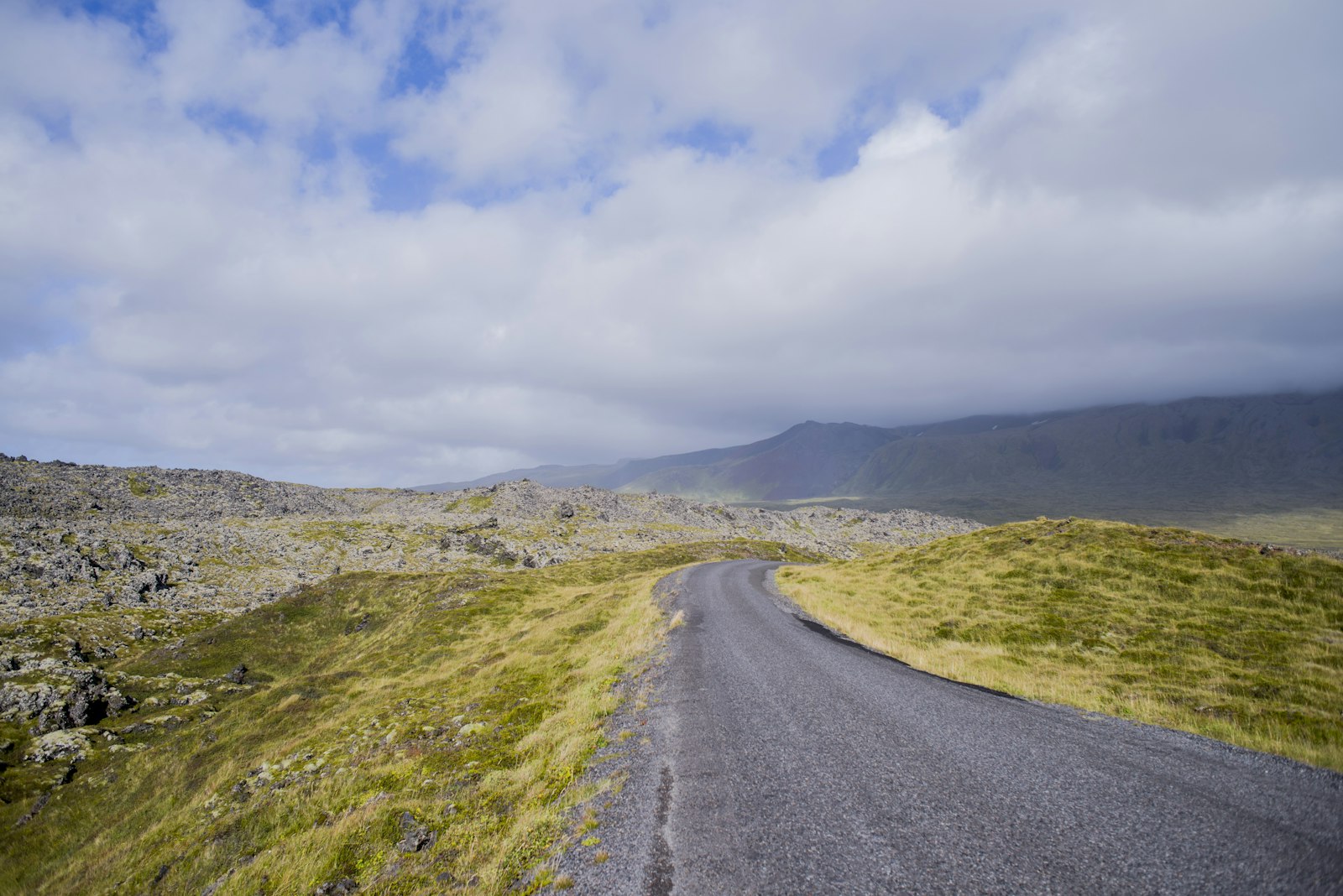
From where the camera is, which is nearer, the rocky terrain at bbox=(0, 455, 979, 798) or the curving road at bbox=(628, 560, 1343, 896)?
the curving road at bbox=(628, 560, 1343, 896)

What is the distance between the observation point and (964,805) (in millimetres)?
8047

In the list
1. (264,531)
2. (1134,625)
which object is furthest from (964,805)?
(264,531)

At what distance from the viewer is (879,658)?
19625mm

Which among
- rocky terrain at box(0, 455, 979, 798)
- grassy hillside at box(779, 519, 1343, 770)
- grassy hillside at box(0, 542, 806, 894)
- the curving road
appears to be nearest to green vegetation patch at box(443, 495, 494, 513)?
rocky terrain at box(0, 455, 979, 798)

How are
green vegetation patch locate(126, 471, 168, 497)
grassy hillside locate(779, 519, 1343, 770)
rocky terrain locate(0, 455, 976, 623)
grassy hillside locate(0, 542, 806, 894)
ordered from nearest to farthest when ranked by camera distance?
grassy hillside locate(0, 542, 806, 894), grassy hillside locate(779, 519, 1343, 770), rocky terrain locate(0, 455, 976, 623), green vegetation patch locate(126, 471, 168, 497)

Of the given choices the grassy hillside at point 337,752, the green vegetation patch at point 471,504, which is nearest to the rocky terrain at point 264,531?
the green vegetation patch at point 471,504

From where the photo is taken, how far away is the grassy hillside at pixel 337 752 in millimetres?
10195

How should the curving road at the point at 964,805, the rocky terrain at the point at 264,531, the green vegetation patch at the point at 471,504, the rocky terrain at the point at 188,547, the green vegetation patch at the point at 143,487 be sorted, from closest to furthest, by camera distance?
the curving road at the point at 964,805 < the rocky terrain at the point at 188,547 < the rocky terrain at the point at 264,531 < the green vegetation patch at the point at 143,487 < the green vegetation patch at the point at 471,504

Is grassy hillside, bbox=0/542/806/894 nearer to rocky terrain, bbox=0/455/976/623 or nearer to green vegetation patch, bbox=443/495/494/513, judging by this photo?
rocky terrain, bbox=0/455/976/623

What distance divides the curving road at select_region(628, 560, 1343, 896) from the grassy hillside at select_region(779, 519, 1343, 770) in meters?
2.99

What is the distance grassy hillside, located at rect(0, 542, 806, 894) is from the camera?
1020 centimetres

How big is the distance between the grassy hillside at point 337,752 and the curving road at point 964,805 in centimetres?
273

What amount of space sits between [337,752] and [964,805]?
2323cm

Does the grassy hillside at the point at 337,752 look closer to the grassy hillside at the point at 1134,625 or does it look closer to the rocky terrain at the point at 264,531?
the grassy hillside at the point at 1134,625
